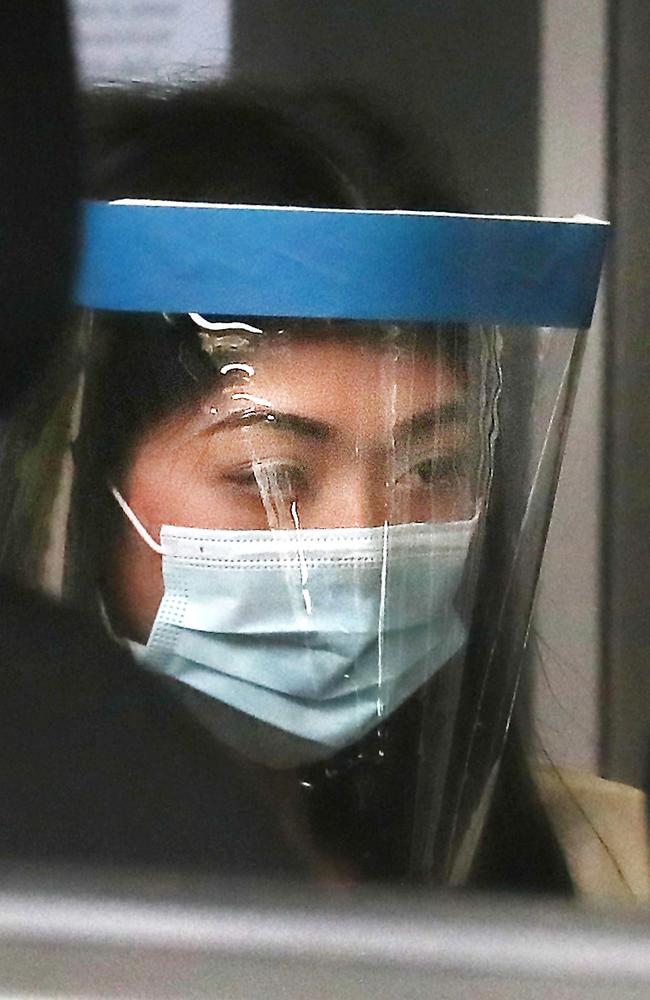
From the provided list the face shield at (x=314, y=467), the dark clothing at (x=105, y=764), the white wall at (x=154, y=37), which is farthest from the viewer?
the white wall at (x=154, y=37)

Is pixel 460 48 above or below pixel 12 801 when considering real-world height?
above

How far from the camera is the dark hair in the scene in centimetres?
A: 65

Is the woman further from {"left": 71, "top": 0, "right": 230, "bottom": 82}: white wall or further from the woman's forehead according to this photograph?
{"left": 71, "top": 0, "right": 230, "bottom": 82}: white wall

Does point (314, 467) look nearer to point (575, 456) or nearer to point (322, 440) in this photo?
point (322, 440)

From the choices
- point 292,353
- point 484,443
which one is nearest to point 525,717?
point 484,443

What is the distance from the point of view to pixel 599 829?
0.82 m

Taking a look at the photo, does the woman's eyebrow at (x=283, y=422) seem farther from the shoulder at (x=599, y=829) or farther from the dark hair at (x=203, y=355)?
the shoulder at (x=599, y=829)

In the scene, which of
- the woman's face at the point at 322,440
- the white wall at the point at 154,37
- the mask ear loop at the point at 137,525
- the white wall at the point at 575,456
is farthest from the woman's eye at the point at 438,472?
the white wall at the point at 154,37

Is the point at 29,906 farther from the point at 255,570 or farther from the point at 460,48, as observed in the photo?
the point at 460,48

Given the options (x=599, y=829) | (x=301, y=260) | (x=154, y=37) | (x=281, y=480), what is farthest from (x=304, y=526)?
(x=154, y=37)

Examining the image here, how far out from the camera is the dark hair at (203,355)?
2.13 ft

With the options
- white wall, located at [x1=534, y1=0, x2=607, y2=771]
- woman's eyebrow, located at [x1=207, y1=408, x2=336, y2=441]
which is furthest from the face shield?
white wall, located at [x1=534, y1=0, x2=607, y2=771]

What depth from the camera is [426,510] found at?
2.18 ft

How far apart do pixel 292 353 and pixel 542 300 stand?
15cm
